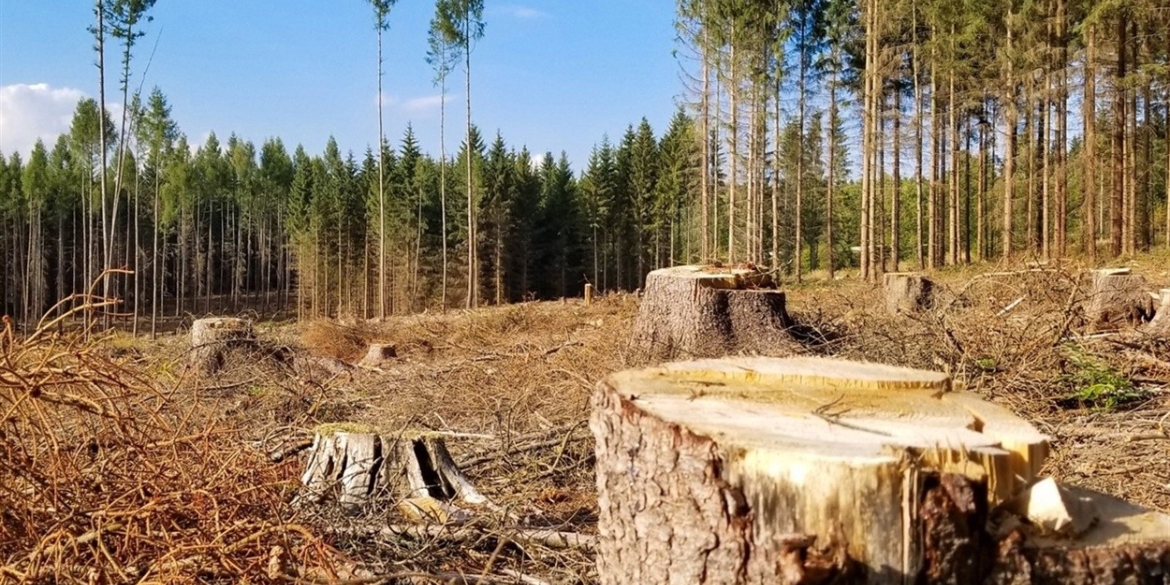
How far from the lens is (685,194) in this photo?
46.8 m

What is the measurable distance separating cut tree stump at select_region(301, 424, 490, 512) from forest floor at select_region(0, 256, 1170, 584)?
0.14 meters

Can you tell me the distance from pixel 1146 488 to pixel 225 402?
6638mm

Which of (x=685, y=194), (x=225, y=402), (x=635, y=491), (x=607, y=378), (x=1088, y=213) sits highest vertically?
(x=685, y=194)

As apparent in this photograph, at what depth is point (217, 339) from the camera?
885 centimetres

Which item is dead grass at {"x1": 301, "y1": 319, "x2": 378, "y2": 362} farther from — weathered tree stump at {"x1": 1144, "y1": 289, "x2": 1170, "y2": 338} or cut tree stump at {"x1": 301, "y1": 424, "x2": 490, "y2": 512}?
weathered tree stump at {"x1": 1144, "y1": 289, "x2": 1170, "y2": 338}

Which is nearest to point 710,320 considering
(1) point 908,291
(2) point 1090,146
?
(1) point 908,291

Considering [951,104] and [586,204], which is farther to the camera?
[586,204]

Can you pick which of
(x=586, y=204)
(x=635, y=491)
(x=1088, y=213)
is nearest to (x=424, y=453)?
(x=635, y=491)

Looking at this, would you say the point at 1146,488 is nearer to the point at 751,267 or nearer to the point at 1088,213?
the point at 751,267

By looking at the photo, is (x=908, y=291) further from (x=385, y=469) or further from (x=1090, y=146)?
(x=1090, y=146)

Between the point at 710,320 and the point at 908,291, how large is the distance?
4.99 metres

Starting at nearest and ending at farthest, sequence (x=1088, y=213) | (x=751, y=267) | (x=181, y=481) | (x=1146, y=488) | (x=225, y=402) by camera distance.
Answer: (x=181, y=481) < (x=1146, y=488) < (x=225, y=402) < (x=751, y=267) < (x=1088, y=213)

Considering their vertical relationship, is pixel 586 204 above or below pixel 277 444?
above

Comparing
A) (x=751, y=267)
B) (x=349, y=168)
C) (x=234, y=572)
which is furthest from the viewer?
(x=349, y=168)
